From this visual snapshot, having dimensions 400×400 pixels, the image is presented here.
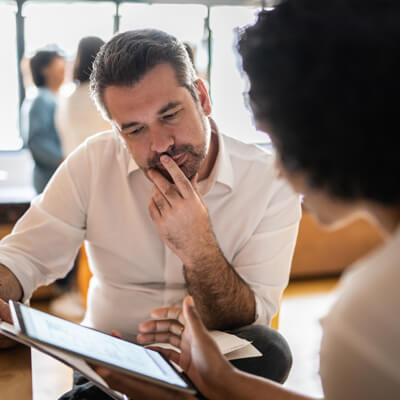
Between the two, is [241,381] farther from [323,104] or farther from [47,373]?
[47,373]

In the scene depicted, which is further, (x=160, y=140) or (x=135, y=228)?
(x=135, y=228)

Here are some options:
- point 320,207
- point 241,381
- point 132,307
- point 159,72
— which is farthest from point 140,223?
point 320,207

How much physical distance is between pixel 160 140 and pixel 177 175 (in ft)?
0.30

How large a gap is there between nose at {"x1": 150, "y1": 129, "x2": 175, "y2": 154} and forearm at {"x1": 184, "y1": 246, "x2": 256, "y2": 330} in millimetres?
266

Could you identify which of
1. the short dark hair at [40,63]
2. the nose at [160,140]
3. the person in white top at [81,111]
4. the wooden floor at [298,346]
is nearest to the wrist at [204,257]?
the nose at [160,140]

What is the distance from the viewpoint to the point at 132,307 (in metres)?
1.35

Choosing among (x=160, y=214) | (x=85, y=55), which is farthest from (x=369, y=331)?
(x=85, y=55)

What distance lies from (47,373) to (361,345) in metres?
1.84

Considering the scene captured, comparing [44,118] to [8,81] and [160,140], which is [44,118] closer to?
[8,81]

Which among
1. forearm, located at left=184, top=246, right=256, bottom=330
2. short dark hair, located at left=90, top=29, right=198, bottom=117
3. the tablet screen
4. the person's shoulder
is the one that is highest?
short dark hair, located at left=90, top=29, right=198, bottom=117

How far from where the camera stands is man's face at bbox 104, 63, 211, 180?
3.83ft

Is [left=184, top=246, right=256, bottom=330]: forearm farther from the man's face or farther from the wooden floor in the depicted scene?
the wooden floor

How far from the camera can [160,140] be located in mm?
1194

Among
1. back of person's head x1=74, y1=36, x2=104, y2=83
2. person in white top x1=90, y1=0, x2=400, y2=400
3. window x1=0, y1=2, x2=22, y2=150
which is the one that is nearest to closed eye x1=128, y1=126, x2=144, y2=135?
person in white top x1=90, y1=0, x2=400, y2=400
